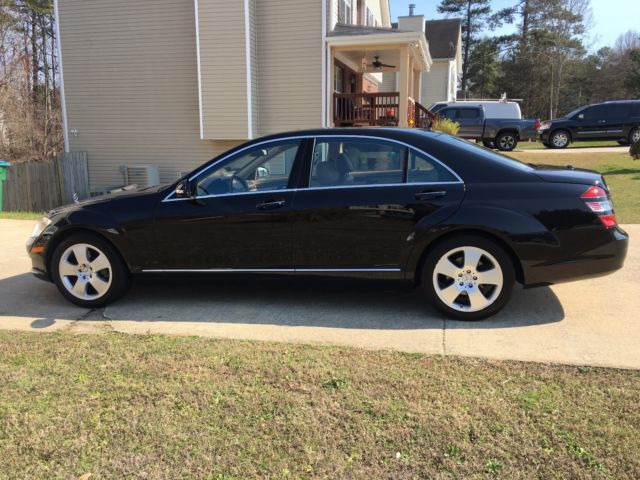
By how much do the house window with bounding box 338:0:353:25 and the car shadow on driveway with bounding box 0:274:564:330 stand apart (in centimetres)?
1282

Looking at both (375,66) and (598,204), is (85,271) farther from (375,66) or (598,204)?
(375,66)

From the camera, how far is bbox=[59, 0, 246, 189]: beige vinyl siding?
50.2ft

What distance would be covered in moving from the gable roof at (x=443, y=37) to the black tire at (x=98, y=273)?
33.6 m

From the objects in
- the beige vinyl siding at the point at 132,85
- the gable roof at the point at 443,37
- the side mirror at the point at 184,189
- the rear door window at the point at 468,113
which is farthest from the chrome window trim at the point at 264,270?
the gable roof at the point at 443,37

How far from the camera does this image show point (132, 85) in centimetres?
1577

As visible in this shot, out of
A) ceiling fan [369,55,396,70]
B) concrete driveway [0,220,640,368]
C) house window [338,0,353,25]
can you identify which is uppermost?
house window [338,0,353,25]

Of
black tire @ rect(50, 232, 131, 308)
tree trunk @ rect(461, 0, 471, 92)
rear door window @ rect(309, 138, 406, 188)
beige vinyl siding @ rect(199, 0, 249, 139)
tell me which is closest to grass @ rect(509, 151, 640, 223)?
rear door window @ rect(309, 138, 406, 188)

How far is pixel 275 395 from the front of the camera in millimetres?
3201

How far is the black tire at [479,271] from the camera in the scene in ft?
13.9

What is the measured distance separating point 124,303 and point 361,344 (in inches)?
98.5

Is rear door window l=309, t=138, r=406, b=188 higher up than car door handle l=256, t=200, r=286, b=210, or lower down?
higher up

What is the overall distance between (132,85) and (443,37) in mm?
26998

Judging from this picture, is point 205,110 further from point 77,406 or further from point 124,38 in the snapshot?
point 77,406

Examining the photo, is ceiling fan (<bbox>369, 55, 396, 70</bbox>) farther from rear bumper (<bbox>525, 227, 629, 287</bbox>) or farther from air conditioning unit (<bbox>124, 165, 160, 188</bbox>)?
rear bumper (<bbox>525, 227, 629, 287</bbox>)
